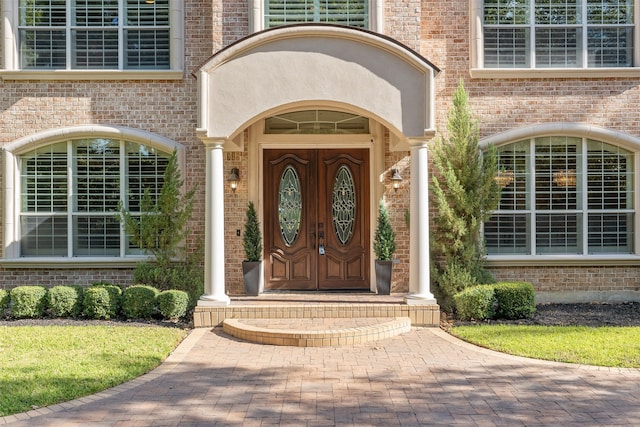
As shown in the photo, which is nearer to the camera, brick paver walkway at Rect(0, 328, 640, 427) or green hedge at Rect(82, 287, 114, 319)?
brick paver walkway at Rect(0, 328, 640, 427)

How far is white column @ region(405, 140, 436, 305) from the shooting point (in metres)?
9.31

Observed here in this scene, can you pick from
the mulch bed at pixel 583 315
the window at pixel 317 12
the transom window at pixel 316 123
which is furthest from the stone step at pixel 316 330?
the window at pixel 317 12

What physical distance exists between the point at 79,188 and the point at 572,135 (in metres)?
9.29

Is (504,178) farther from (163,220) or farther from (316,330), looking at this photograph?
(163,220)

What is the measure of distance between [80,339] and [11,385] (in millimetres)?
2086

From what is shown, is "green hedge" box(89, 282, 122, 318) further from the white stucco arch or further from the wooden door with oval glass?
the white stucco arch

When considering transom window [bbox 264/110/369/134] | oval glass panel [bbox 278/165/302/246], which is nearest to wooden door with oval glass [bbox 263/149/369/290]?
oval glass panel [bbox 278/165/302/246]

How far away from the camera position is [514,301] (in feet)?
31.0

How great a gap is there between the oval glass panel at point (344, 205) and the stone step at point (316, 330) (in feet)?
7.93

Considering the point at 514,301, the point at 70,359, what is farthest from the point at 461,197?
the point at 70,359

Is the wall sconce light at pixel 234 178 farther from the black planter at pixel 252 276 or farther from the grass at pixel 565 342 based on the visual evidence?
the grass at pixel 565 342

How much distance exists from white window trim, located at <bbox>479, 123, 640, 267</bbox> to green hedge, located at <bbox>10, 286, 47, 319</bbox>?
308 inches

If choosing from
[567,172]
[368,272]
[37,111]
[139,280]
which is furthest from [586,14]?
[37,111]

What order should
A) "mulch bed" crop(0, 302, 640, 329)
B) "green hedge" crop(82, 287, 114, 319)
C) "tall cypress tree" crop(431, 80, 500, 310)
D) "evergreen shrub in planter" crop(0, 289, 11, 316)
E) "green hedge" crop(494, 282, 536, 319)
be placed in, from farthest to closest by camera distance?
"tall cypress tree" crop(431, 80, 500, 310), "evergreen shrub in planter" crop(0, 289, 11, 316), "green hedge" crop(82, 287, 114, 319), "green hedge" crop(494, 282, 536, 319), "mulch bed" crop(0, 302, 640, 329)
